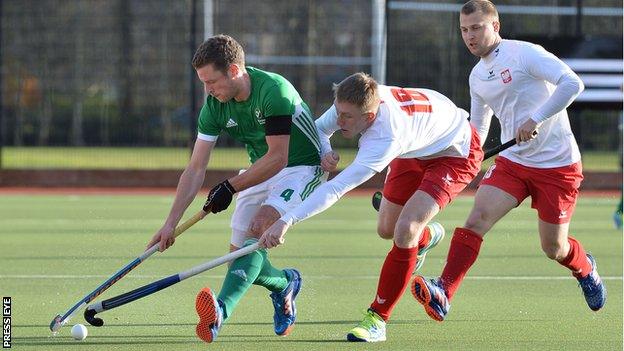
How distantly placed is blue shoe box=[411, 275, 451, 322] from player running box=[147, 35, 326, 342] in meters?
0.62

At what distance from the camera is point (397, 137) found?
5.45m

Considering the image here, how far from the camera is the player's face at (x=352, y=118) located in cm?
538

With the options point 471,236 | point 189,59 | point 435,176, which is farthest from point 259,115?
point 189,59

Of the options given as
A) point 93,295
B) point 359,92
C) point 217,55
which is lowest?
point 93,295

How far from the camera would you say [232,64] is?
18.1 feet

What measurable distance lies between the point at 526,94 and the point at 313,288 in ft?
6.00

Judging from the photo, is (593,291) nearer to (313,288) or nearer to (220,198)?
(313,288)

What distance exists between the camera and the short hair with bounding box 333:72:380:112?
17.6 ft

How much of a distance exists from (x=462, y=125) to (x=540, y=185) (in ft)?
2.19

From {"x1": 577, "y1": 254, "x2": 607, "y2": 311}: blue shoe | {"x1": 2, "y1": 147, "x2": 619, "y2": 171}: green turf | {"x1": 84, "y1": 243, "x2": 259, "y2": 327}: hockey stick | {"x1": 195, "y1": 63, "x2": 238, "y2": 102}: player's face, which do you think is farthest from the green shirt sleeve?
{"x1": 2, "y1": 147, "x2": 619, "y2": 171}: green turf

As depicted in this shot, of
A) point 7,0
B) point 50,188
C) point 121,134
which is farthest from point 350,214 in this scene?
point 7,0

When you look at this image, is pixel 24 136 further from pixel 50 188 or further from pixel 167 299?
pixel 167 299

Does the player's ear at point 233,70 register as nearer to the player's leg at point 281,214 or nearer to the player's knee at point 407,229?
the player's leg at point 281,214

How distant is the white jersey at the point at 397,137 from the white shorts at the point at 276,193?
0.75 ft
